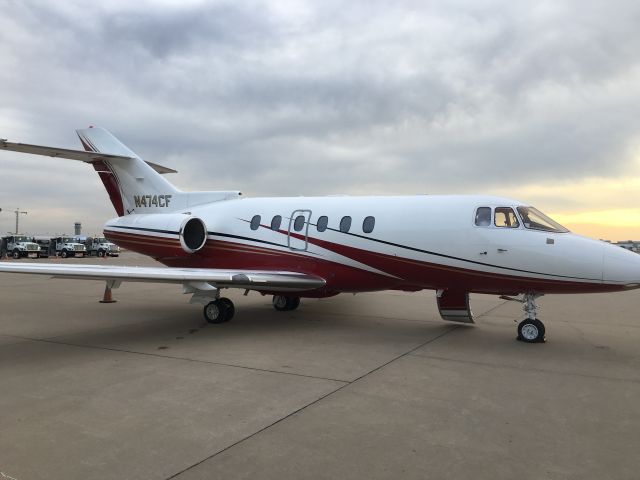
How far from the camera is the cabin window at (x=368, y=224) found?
9719 millimetres

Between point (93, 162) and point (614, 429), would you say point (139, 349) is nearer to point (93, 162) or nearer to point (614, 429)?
point (614, 429)

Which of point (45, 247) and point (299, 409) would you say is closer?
point (299, 409)

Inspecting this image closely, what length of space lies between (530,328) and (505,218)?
1965 mm

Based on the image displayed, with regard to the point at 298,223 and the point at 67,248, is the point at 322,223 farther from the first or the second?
the point at 67,248

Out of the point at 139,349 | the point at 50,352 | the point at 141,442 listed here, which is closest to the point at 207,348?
the point at 139,349

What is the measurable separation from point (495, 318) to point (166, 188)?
9.20 metres

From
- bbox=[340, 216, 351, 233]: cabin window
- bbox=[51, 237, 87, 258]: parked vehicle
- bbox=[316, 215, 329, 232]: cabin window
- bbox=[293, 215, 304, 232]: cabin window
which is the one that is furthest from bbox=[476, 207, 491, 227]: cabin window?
bbox=[51, 237, 87, 258]: parked vehicle

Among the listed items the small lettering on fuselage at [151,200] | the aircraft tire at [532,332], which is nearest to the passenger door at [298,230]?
the small lettering on fuselage at [151,200]

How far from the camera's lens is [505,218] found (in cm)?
860

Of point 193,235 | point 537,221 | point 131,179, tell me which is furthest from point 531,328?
point 131,179

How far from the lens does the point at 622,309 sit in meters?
13.3

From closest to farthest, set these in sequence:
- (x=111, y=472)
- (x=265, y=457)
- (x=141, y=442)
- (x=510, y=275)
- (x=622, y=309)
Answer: (x=111, y=472) → (x=265, y=457) → (x=141, y=442) → (x=510, y=275) → (x=622, y=309)

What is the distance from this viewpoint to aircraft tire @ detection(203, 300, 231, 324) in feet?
33.4

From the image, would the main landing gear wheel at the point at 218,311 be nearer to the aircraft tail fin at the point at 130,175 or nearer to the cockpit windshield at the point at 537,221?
the aircraft tail fin at the point at 130,175
